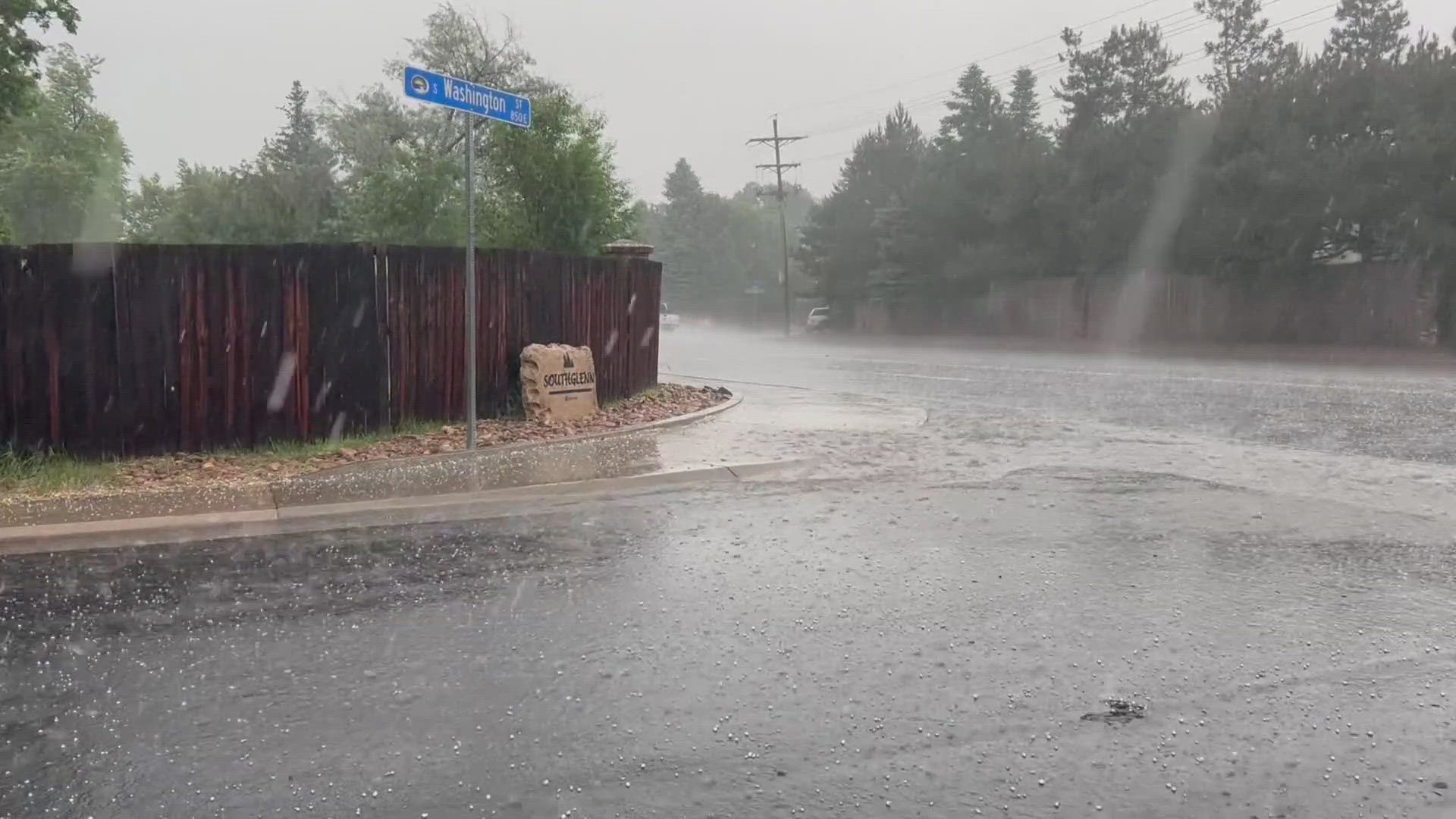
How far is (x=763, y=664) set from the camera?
479 centimetres

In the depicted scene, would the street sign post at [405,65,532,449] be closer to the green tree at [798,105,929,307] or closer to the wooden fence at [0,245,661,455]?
the wooden fence at [0,245,661,455]

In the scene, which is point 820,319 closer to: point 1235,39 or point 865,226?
point 865,226

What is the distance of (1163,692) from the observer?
175 inches

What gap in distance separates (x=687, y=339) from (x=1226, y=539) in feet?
135

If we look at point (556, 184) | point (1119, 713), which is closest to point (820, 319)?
point (556, 184)

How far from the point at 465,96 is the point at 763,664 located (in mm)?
6544

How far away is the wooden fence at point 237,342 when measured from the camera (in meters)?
8.97

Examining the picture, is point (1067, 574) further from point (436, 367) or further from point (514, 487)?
point (436, 367)

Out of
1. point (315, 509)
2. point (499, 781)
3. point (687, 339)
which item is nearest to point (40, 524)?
point (315, 509)

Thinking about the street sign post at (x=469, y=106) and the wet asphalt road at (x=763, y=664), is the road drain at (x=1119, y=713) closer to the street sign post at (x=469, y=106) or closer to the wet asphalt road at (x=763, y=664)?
the wet asphalt road at (x=763, y=664)

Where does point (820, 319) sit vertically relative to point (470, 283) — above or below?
above

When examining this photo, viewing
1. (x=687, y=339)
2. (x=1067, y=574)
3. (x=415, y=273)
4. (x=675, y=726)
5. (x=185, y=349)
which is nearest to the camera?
(x=675, y=726)

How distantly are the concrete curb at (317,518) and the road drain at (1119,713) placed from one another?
15.6 feet

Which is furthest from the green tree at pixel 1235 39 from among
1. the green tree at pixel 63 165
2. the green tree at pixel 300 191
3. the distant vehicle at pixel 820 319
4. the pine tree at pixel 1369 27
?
the green tree at pixel 63 165
